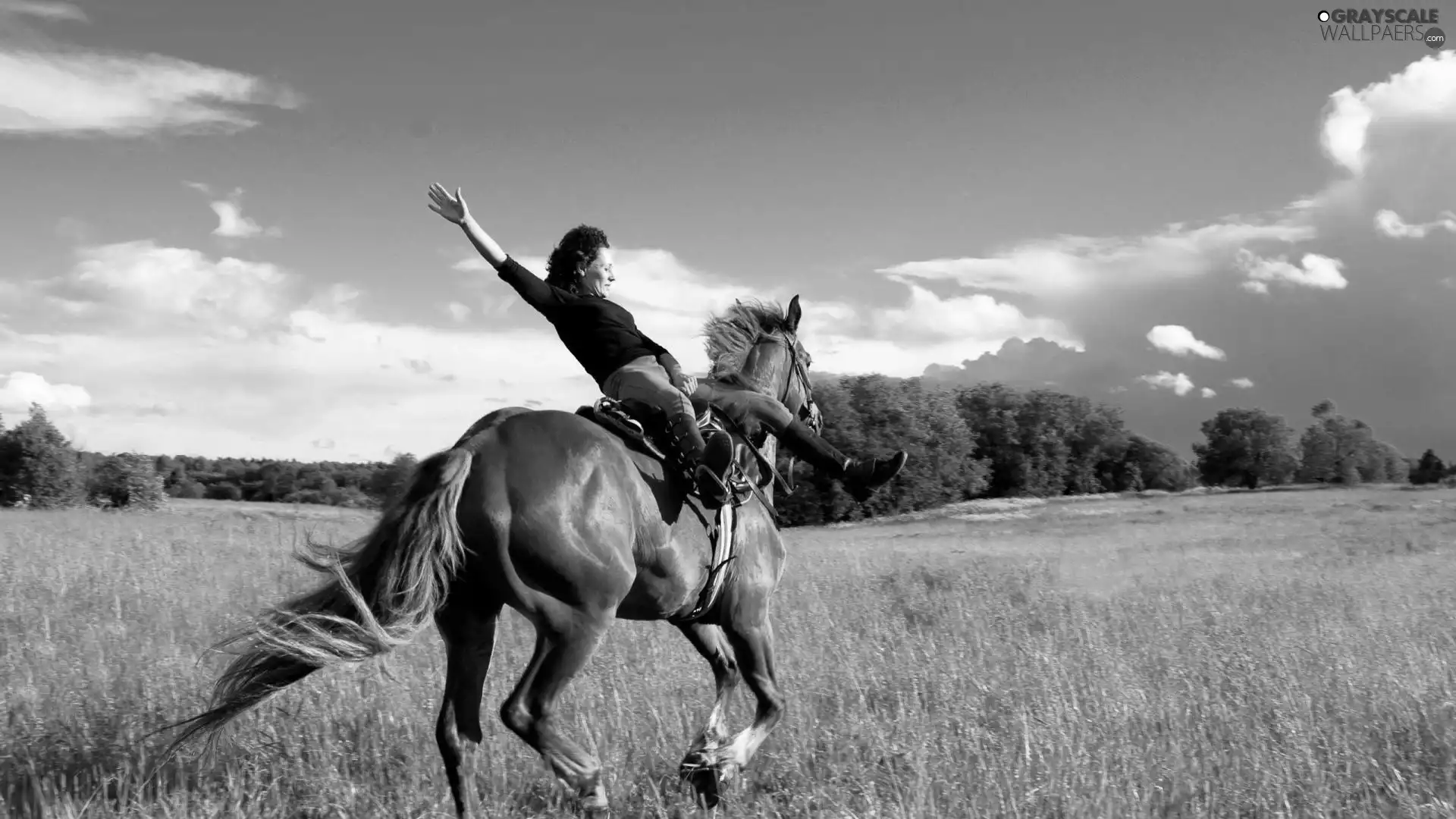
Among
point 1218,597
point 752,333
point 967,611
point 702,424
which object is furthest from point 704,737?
point 1218,597

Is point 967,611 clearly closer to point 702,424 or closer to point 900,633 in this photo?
point 900,633

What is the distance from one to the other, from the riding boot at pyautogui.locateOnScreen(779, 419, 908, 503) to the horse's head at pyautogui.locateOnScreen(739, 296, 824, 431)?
0.46m

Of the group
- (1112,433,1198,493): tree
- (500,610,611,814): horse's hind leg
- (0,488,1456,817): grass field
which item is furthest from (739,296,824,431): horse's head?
(1112,433,1198,493): tree

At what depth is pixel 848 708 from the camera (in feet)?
22.4

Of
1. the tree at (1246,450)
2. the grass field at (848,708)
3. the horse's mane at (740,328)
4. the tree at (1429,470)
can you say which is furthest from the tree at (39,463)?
the tree at (1246,450)

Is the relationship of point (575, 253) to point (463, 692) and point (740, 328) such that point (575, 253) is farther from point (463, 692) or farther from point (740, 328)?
point (463, 692)

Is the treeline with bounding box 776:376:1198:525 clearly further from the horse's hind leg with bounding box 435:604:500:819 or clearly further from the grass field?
the horse's hind leg with bounding box 435:604:500:819

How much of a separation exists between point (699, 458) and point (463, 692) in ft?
4.96

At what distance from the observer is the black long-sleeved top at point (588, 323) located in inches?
201

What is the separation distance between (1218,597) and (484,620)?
12.6 m

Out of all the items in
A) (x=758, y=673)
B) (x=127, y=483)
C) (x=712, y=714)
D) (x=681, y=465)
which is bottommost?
(x=712, y=714)

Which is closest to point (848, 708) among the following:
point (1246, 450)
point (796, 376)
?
point (796, 376)

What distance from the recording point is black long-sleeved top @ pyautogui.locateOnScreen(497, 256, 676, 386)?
509 centimetres

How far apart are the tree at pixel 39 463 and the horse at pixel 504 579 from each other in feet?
141
